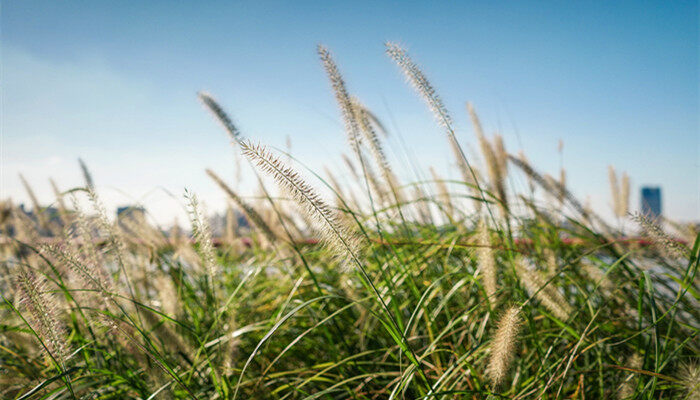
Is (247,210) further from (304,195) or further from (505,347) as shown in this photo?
(505,347)

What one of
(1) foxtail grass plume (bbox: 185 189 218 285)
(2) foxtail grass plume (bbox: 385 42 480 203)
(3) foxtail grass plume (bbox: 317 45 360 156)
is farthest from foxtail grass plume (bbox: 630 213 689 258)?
(1) foxtail grass plume (bbox: 185 189 218 285)

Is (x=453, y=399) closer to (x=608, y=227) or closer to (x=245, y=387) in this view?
(x=245, y=387)

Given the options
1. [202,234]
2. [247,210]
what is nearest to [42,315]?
[202,234]

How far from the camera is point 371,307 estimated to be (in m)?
1.95

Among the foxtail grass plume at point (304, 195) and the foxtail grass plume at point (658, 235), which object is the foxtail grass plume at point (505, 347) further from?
the foxtail grass plume at point (658, 235)

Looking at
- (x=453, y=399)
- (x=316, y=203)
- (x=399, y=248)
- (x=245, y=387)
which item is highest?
(x=316, y=203)

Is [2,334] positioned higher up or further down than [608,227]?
higher up

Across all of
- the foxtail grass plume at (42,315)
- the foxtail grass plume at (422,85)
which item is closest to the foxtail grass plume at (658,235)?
the foxtail grass plume at (422,85)

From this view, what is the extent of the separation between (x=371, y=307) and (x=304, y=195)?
1.24 metres

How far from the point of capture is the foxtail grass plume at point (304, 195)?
84 cm

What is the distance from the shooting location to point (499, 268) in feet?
7.06

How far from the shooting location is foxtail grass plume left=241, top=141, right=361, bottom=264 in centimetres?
84

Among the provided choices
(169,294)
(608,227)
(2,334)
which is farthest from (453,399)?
(2,334)

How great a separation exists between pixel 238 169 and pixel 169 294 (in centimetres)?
147
